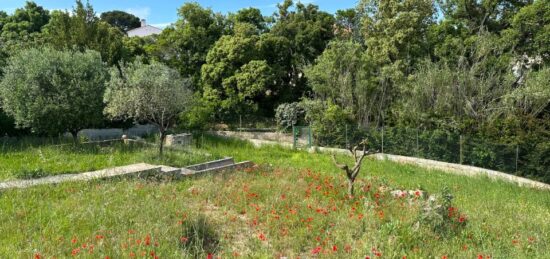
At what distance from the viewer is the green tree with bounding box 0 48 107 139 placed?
1322 cm

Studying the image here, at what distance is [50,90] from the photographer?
13578mm

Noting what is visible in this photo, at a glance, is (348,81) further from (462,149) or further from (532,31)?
(532,31)

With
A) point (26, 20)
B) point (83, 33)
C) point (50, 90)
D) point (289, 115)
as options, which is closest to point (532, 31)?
point (289, 115)

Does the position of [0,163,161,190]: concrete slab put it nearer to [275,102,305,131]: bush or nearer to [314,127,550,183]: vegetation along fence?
A: [314,127,550,183]: vegetation along fence

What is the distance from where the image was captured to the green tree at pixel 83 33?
20219 millimetres

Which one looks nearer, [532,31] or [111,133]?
[532,31]

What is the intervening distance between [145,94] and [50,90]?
141 inches

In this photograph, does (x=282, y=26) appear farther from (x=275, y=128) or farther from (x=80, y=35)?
(x=80, y=35)

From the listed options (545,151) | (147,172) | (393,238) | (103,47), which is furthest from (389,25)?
(393,238)

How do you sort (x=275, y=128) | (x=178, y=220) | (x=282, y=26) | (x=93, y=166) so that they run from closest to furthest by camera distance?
(x=178, y=220) → (x=93, y=166) → (x=275, y=128) → (x=282, y=26)

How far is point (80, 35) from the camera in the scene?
66.7ft

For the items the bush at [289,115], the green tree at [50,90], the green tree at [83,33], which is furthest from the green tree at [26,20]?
the green tree at [50,90]

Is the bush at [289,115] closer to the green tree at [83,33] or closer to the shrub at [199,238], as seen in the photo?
the green tree at [83,33]

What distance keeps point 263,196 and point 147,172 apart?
319 centimetres
